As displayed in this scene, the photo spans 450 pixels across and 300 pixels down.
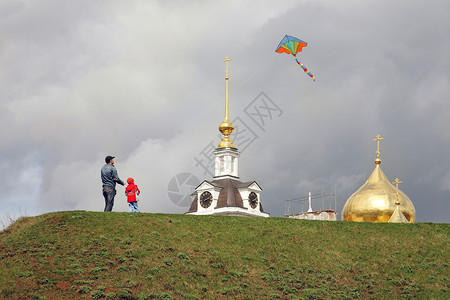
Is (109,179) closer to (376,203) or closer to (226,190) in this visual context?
(376,203)

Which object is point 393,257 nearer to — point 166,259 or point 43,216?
point 166,259

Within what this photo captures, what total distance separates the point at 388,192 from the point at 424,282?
11.7 metres

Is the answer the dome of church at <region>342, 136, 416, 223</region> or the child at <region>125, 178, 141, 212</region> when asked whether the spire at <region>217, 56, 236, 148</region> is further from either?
the child at <region>125, 178, 141, 212</region>

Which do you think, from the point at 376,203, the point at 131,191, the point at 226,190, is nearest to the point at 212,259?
the point at 131,191

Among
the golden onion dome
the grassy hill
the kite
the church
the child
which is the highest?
the church

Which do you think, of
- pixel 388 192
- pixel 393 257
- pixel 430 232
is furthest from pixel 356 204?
pixel 393 257

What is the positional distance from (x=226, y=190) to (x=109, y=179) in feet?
139

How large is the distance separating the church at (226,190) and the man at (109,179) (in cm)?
3954

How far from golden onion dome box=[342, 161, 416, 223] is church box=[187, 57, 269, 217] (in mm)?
29507

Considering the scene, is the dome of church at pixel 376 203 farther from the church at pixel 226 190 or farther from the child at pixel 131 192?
the church at pixel 226 190

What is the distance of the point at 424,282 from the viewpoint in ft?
76.1

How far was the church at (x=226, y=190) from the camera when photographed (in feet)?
215

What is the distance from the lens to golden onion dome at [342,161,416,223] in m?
34.3

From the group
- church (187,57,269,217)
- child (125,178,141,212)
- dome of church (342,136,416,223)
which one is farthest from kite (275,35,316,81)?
church (187,57,269,217)
